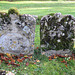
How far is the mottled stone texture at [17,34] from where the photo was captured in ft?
13.2

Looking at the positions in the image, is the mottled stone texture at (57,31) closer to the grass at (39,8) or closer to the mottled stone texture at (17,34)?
the mottled stone texture at (17,34)

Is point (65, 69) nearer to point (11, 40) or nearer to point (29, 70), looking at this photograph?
point (29, 70)

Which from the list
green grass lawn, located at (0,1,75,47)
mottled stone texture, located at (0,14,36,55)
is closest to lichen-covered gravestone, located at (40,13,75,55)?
mottled stone texture, located at (0,14,36,55)

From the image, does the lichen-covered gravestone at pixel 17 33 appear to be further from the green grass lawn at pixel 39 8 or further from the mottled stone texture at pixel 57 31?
the green grass lawn at pixel 39 8

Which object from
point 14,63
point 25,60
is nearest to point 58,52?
point 25,60

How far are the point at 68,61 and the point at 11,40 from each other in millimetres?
2109

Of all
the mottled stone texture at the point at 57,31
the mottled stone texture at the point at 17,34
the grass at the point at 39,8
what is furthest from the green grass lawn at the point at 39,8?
the mottled stone texture at the point at 17,34

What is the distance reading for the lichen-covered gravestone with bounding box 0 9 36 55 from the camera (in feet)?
13.2

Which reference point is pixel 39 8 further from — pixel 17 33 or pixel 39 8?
pixel 17 33

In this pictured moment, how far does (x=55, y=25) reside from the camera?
4.17 meters

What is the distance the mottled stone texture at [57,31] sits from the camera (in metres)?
4.10

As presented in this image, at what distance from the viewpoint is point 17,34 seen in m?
4.21

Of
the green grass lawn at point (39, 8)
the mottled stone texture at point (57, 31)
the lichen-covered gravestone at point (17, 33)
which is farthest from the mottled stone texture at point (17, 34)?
the green grass lawn at point (39, 8)

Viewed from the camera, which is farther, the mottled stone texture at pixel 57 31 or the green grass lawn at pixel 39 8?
the green grass lawn at pixel 39 8
